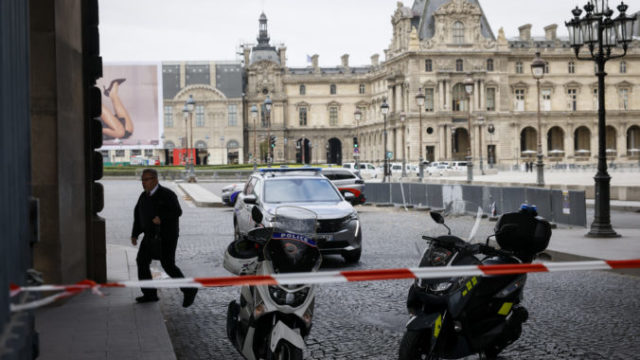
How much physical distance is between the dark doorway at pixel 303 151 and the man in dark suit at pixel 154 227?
92523 millimetres

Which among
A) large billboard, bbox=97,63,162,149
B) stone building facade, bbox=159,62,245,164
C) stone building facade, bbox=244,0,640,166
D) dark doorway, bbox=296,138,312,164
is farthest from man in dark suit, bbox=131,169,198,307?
Result: dark doorway, bbox=296,138,312,164

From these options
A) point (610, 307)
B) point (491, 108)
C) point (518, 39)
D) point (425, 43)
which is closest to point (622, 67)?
point (518, 39)

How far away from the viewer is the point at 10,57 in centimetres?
353

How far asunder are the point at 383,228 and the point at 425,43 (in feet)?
215

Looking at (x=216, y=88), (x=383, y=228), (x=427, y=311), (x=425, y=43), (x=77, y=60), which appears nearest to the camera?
(x=427, y=311)

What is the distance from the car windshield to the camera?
12.4 metres

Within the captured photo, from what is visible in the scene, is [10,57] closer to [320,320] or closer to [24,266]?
[24,266]

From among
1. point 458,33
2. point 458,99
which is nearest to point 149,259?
point 458,99

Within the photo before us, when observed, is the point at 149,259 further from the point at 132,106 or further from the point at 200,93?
the point at 200,93

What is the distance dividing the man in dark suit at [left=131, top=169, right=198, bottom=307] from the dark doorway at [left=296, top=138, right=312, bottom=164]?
3643 inches

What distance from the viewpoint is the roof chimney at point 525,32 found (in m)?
92.1

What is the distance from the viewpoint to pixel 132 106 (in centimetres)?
8688

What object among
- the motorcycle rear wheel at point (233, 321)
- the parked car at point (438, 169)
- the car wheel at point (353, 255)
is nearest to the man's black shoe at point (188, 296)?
the motorcycle rear wheel at point (233, 321)

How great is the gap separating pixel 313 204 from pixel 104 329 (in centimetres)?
579
